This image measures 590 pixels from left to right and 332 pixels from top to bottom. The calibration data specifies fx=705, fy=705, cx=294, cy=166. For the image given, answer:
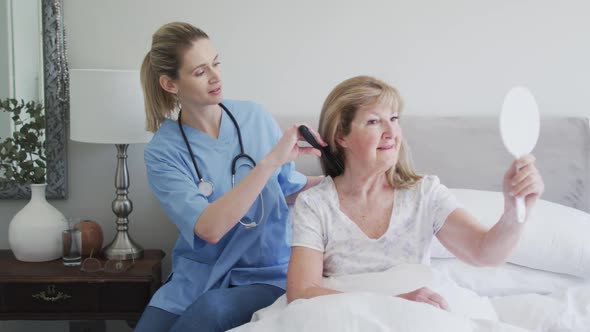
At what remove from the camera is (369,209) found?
5.52ft

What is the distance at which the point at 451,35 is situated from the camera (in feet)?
8.22

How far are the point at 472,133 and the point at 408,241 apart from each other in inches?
34.6

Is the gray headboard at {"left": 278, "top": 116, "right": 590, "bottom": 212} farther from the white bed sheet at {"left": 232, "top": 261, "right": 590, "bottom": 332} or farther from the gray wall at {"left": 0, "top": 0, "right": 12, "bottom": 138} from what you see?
the gray wall at {"left": 0, "top": 0, "right": 12, "bottom": 138}

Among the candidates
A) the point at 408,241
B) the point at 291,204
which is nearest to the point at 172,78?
the point at 291,204

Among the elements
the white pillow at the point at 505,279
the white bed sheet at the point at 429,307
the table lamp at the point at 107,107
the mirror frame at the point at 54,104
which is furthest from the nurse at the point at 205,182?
the mirror frame at the point at 54,104

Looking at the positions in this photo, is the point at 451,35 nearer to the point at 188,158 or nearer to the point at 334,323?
the point at 188,158

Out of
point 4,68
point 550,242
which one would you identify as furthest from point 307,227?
point 4,68

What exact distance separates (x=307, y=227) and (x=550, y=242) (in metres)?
0.77

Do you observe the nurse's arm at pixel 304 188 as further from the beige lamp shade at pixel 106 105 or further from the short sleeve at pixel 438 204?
the beige lamp shade at pixel 106 105

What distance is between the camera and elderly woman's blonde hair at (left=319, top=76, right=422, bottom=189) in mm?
1635

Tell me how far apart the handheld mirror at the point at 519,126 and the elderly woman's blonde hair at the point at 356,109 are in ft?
1.14

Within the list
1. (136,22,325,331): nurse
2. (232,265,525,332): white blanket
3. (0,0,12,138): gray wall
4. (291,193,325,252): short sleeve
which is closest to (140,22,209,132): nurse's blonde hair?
(136,22,325,331): nurse

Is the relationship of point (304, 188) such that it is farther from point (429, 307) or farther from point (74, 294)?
point (74, 294)

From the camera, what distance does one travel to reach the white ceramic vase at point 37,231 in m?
2.36
